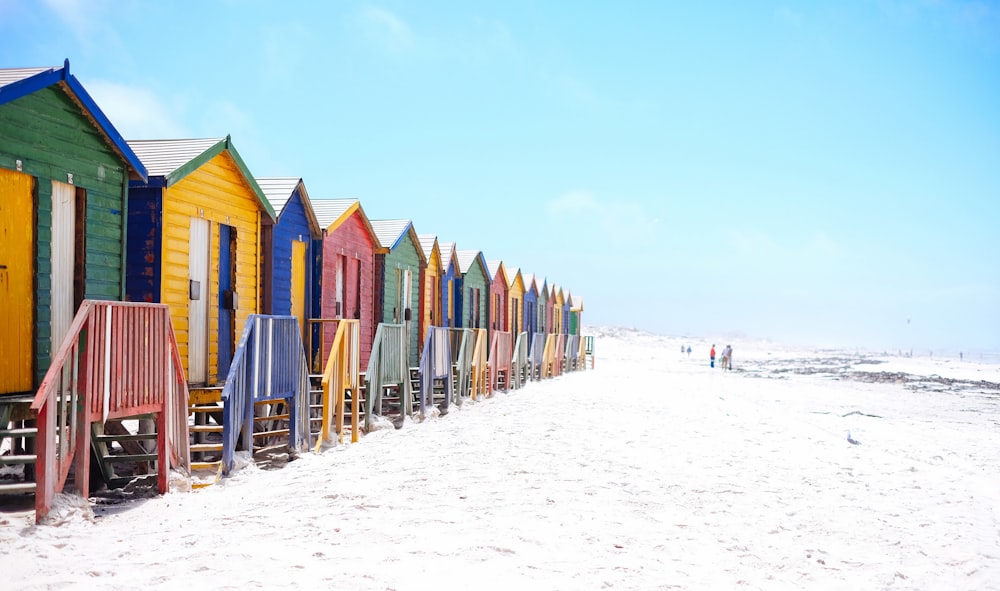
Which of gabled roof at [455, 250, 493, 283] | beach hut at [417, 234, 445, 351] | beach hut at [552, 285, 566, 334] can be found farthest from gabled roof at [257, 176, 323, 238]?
beach hut at [552, 285, 566, 334]

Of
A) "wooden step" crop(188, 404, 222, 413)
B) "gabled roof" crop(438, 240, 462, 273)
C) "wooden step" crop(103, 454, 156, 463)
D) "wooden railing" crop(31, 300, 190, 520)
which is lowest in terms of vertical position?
"wooden step" crop(103, 454, 156, 463)

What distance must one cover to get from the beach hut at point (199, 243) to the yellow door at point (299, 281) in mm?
1396

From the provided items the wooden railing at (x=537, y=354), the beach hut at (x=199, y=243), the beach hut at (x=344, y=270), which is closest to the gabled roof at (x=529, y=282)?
the wooden railing at (x=537, y=354)

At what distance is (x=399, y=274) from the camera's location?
62.1ft

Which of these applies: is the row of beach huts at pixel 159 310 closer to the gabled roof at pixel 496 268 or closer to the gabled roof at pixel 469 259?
the gabled roof at pixel 469 259

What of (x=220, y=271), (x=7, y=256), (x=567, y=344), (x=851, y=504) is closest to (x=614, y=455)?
(x=851, y=504)

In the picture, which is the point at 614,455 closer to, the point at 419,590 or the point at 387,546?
the point at 387,546

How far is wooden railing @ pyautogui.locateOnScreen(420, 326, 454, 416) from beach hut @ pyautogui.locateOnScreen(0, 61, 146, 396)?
6.71 meters

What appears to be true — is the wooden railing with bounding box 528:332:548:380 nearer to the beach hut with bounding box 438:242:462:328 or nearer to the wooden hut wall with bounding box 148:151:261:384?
the beach hut with bounding box 438:242:462:328

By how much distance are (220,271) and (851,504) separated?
8747 millimetres

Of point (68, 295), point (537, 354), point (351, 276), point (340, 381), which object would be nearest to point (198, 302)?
point (340, 381)

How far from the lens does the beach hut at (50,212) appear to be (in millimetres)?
7496

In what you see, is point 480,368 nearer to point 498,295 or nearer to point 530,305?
point 498,295

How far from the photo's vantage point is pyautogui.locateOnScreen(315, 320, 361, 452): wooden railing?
36.0 feet
